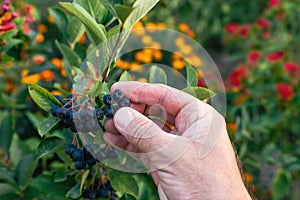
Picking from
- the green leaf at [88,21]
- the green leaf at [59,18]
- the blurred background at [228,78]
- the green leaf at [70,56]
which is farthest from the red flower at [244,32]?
the green leaf at [88,21]

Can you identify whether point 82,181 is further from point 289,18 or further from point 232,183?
point 289,18

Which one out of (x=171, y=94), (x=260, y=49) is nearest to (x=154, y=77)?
(x=171, y=94)

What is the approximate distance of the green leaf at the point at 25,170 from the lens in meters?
1.33

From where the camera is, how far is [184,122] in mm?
1079

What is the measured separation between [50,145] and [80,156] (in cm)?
10

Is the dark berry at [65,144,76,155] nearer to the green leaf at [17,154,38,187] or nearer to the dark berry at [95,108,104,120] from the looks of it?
the dark berry at [95,108,104,120]

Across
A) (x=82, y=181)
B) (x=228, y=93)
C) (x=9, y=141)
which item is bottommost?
(x=228, y=93)

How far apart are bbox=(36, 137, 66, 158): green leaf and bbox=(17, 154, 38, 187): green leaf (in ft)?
0.75

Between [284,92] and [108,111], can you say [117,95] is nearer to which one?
[108,111]

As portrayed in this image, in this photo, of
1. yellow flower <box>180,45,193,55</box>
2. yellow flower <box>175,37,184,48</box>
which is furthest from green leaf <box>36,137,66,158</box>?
yellow flower <box>175,37,184,48</box>

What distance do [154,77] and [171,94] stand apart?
0.11 metres

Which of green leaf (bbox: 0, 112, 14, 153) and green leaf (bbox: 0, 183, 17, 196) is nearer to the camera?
green leaf (bbox: 0, 183, 17, 196)

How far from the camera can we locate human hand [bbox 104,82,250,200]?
3.12ft

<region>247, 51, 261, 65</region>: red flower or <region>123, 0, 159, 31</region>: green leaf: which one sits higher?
<region>123, 0, 159, 31</region>: green leaf
